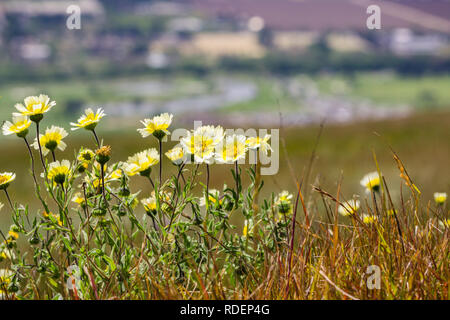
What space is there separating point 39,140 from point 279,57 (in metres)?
156

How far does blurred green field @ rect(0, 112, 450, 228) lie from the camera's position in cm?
695

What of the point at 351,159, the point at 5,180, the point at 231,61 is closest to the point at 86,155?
the point at 5,180

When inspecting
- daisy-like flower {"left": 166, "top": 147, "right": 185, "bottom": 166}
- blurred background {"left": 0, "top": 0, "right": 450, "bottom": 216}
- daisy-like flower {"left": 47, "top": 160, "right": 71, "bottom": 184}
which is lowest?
daisy-like flower {"left": 47, "top": 160, "right": 71, "bottom": 184}

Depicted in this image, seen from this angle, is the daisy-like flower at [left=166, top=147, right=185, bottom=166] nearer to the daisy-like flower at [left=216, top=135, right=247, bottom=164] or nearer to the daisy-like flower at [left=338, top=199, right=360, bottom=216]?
the daisy-like flower at [left=216, top=135, right=247, bottom=164]

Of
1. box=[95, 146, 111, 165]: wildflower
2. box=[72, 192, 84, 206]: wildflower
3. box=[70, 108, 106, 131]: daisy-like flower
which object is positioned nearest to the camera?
box=[95, 146, 111, 165]: wildflower

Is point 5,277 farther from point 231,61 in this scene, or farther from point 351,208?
point 231,61

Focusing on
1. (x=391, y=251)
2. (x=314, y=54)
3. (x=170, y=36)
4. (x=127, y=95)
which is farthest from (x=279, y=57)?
(x=391, y=251)

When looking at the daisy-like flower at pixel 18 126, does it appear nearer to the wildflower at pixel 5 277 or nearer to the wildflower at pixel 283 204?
the wildflower at pixel 5 277

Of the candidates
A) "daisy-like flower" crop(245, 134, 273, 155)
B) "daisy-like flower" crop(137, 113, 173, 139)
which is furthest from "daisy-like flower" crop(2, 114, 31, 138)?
"daisy-like flower" crop(245, 134, 273, 155)

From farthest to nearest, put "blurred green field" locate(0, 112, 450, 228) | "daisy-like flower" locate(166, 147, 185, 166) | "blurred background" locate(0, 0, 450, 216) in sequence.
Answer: "blurred background" locate(0, 0, 450, 216), "blurred green field" locate(0, 112, 450, 228), "daisy-like flower" locate(166, 147, 185, 166)

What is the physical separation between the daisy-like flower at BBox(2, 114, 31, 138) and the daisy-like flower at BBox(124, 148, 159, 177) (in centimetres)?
46

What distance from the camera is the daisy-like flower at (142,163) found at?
2.12m
